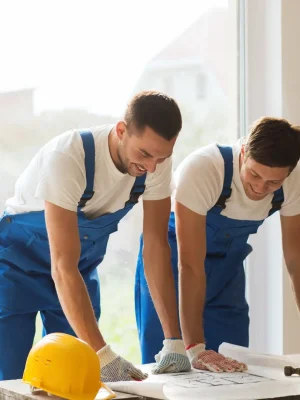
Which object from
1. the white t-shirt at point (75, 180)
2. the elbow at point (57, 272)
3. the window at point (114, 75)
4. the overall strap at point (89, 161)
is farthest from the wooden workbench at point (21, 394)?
the window at point (114, 75)

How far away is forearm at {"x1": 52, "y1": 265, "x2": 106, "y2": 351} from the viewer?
196 cm

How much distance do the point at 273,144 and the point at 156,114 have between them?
0.37 m

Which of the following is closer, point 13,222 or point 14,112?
point 13,222

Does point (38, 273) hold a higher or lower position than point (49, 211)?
lower

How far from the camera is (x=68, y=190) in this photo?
207 cm

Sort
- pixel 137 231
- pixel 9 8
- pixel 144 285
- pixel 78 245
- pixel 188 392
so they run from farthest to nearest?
pixel 137 231
pixel 9 8
pixel 144 285
pixel 78 245
pixel 188 392

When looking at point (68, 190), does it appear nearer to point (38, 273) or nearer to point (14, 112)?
point (38, 273)

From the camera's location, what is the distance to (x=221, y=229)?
8.39 ft

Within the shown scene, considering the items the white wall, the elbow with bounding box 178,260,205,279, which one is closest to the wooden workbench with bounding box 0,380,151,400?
the elbow with bounding box 178,260,205,279

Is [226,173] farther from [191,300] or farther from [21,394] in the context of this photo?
[21,394]

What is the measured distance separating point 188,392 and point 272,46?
1.98 meters

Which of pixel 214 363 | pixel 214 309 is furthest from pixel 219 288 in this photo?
pixel 214 363

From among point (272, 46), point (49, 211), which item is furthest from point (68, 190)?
point (272, 46)

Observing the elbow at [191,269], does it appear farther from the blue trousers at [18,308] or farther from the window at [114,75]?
the window at [114,75]
